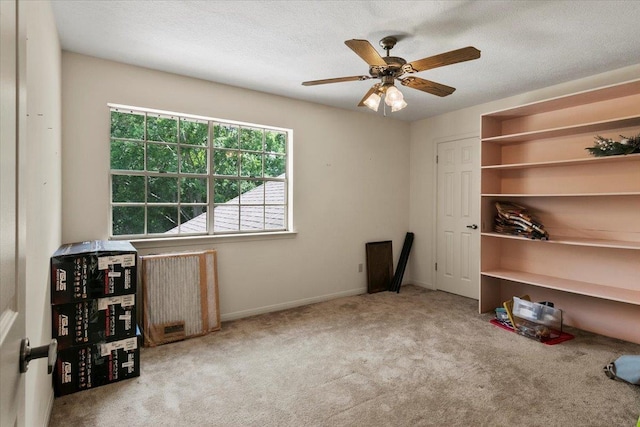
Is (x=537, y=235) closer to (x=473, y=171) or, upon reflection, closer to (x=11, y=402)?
(x=473, y=171)

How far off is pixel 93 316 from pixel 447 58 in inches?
117

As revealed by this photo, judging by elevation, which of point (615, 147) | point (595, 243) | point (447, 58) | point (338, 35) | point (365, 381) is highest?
point (338, 35)

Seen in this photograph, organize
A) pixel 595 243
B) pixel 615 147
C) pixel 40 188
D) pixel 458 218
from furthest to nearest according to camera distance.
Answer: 1. pixel 458 218
2. pixel 595 243
3. pixel 615 147
4. pixel 40 188

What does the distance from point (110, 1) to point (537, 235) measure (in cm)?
414

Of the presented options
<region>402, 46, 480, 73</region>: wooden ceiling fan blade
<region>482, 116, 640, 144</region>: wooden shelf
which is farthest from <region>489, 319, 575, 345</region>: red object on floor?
<region>402, 46, 480, 73</region>: wooden ceiling fan blade

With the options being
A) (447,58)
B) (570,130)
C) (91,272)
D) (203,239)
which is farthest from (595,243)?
(91,272)

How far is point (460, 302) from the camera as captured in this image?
171 inches

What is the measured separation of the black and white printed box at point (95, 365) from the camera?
7.52ft

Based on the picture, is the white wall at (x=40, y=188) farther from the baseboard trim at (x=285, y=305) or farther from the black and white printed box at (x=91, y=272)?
the baseboard trim at (x=285, y=305)

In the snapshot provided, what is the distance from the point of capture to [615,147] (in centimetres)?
296

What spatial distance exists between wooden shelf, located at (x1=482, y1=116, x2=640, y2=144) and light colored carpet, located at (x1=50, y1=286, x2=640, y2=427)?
201 centimetres

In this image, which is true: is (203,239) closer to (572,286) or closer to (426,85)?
(426,85)

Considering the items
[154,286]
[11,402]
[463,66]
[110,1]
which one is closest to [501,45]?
[463,66]

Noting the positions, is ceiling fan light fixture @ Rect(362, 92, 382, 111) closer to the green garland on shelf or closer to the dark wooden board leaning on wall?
the green garland on shelf
